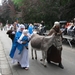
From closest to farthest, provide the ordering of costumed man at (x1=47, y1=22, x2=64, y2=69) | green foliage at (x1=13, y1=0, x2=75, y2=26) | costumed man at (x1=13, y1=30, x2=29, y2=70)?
costumed man at (x1=13, y1=30, x2=29, y2=70), costumed man at (x1=47, y1=22, x2=64, y2=69), green foliage at (x1=13, y1=0, x2=75, y2=26)

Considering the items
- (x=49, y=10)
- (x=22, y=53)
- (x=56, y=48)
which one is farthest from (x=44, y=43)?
(x=49, y=10)

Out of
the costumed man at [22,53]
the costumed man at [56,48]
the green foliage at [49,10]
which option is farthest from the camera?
the green foliage at [49,10]

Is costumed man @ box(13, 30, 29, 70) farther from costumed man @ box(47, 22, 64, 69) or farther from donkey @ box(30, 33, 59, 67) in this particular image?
costumed man @ box(47, 22, 64, 69)

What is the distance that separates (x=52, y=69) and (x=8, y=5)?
60.1m

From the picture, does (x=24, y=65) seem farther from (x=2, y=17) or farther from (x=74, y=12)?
(x=2, y=17)

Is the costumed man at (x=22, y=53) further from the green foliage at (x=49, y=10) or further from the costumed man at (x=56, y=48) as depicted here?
the green foliage at (x=49, y=10)

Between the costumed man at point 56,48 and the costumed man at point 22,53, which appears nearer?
the costumed man at point 22,53

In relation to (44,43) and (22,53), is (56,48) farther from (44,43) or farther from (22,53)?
(22,53)

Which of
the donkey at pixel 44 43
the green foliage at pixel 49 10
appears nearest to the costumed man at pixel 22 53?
the donkey at pixel 44 43

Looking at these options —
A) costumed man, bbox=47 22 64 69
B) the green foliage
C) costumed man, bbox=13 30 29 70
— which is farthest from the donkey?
the green foliage

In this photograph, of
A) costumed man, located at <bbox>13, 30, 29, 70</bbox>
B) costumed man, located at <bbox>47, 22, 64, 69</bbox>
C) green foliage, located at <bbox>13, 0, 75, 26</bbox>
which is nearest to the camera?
costumed man, located at <bbox>13, 30, 29, 70</bbox>

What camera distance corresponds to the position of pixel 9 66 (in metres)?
9.57

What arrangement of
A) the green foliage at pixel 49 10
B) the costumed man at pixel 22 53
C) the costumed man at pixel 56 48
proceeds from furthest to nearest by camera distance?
the green foliage at pixel 49 10
the costumed man at pixel 56 48
the costumed man at pixel 22 53

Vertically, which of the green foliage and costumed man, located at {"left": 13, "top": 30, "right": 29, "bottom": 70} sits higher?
the green foliage
